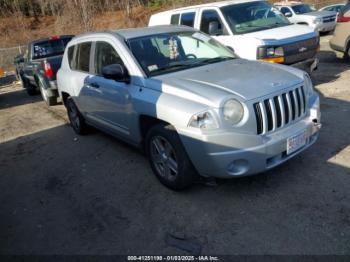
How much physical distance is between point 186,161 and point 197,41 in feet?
6.95

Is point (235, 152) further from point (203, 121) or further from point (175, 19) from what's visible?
point (175, 19)

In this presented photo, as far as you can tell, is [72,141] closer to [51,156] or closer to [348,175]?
[51,156]

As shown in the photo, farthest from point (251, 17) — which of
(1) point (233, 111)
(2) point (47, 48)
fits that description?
(2) point (47, 48)

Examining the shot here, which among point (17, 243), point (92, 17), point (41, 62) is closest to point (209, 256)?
point (17, 243)

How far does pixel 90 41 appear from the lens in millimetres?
5652

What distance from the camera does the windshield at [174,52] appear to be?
4.57 metres

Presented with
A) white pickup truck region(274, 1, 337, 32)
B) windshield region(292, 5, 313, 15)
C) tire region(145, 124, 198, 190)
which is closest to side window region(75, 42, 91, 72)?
tire region(145, 124, 198, 190)

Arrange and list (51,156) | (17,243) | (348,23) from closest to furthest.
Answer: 1. (17,243)
2. (51,156)
3. (348,23)

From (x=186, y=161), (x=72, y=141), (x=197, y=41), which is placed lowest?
(x=72, y=141)

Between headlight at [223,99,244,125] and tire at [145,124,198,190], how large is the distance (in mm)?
618

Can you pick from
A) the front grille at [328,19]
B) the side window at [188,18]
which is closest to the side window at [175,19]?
the side window at [188,18]

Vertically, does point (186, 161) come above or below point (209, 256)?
above

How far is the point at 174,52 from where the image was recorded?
4.83m

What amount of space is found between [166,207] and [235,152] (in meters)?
1.04
